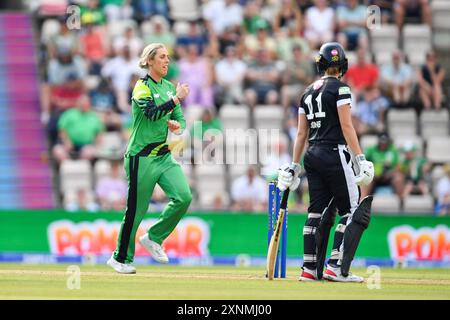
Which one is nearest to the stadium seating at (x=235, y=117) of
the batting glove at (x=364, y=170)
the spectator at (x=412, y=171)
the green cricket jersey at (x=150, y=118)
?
the spectator at (x=412, y=171)

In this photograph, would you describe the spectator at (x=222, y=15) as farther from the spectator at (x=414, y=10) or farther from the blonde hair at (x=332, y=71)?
the blonde hair at (x=332, y=71)

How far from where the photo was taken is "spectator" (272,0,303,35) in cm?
2109

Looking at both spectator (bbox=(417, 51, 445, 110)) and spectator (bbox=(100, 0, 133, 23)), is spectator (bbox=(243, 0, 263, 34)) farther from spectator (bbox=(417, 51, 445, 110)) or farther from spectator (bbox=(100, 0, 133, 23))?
spectator (bbox=(417, 51, 445, 110))

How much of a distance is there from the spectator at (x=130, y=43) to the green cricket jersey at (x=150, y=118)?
8.74 metres

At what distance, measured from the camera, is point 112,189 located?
18.6 meters

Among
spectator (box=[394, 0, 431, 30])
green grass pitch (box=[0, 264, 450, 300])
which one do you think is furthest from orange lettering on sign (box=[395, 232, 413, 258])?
spectator (box=[394, 0, 431, 30])

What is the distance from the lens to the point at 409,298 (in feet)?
32.9

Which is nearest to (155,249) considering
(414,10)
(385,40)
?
(385,40)

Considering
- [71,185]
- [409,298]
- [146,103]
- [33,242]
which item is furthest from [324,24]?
[409,298]

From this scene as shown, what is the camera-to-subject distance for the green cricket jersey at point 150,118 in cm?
1146

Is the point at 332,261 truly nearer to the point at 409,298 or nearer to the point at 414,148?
the point at 409,298

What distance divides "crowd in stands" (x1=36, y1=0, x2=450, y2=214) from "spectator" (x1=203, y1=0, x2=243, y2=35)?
2cm

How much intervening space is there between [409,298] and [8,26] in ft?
46.4

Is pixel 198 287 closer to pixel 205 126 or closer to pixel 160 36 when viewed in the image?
pixel 205 126
